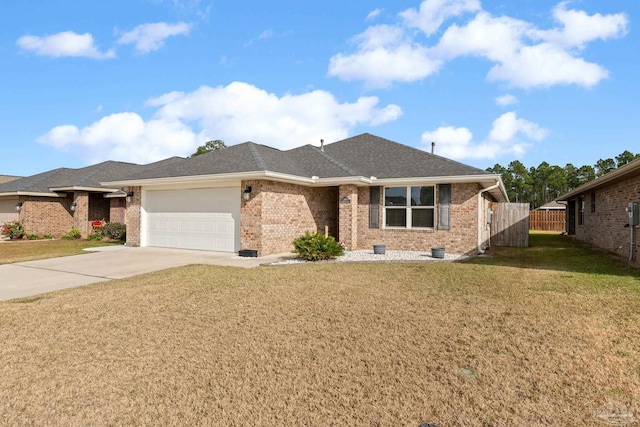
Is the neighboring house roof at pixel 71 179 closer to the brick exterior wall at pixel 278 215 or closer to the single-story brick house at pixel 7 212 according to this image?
the single-story brick house at pixel 7 212

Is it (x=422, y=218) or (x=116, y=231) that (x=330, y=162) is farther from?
(x=116, y=231)

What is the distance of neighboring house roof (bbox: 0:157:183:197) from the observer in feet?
64.0

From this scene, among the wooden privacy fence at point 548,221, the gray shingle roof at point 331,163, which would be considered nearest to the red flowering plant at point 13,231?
the gray shingle roof at point 331,163

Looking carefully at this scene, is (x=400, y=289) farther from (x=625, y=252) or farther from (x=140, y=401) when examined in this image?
(x=625, y=252)

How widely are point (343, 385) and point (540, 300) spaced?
14.6 feet

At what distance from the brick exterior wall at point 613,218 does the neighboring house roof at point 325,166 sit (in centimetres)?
410

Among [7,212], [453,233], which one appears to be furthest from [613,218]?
[7,212]

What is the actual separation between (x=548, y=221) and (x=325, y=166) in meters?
26.3

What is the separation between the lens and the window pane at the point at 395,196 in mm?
13594

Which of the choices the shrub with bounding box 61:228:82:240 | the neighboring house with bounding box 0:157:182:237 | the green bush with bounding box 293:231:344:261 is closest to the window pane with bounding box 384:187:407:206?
the green bush with bounding box 293:231:344:261

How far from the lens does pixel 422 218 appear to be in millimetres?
13297

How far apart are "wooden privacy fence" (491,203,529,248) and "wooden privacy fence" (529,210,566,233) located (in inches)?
692

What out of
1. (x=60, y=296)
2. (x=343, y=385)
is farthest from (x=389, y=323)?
(x=60, y=296)

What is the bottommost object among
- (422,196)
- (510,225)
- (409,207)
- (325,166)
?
(510,225)
